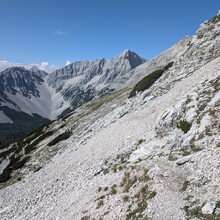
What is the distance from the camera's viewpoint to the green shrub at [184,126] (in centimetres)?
2067

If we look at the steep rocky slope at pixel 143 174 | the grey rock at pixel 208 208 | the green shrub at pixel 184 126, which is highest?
the green shrub at pixel 184 126

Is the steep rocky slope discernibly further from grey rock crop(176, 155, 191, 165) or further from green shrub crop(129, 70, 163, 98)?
green shrub crop(129, 70, 163, 98)

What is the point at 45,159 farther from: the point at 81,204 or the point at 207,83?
the point at 207,83

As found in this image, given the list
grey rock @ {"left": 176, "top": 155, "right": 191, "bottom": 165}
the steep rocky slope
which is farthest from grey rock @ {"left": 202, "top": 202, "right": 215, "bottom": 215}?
grey rock @ {"left": 176, "top": 155, "right": 191, "bottom": 165}

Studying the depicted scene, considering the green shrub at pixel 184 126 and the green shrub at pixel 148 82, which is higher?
the green shrub at pixel 148 82

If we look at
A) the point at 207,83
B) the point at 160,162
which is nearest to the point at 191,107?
the point at 207,83

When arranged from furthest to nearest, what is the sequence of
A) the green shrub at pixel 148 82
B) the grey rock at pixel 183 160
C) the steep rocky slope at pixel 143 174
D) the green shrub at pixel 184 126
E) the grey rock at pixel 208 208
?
the green shrub at pixel 148 82
the green shrub at pixel 184 126
the grey rock at pixel 183 160
the steep rocky slope at pixel 143 174
the grey rock at pixel 208 208

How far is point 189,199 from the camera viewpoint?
1379 cm

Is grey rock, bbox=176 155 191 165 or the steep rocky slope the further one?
grey rock, bbox=176 155 191 165

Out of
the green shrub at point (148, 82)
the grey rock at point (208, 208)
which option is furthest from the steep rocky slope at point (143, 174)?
the green shrub at point (148, 82)

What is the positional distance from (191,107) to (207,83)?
15.9ft

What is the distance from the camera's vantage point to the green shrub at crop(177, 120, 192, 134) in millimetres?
20672

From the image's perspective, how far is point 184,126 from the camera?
21.1 m

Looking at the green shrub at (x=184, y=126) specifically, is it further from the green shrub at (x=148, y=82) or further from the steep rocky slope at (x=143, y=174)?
the green shrub at (x=148, y=82)
